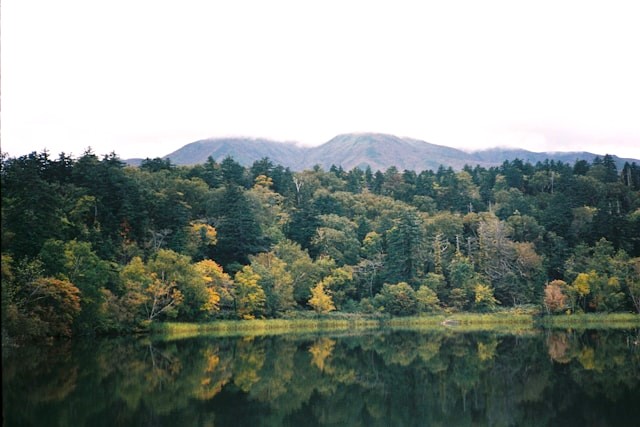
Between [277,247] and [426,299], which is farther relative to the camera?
[277,247]

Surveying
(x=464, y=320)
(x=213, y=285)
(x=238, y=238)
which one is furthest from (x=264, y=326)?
(x=464, y=320)

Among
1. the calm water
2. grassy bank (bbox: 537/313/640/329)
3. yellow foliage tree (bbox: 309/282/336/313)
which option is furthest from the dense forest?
the calm water

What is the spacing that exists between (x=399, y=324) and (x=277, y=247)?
600 inches

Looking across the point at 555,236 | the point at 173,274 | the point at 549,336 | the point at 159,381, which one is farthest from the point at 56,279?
the point at 555,236

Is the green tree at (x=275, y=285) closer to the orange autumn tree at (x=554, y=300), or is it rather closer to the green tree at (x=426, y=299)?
the green tree at (x=426, y=299)

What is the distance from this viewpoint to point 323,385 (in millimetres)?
23047

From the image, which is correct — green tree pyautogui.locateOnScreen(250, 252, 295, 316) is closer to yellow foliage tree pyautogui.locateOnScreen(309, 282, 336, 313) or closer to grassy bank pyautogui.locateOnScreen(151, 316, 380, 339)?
grassy bank pyautogui.locateOnScreen(151, 316, 380, 339)

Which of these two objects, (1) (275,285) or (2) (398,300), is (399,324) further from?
(1) (275,285)

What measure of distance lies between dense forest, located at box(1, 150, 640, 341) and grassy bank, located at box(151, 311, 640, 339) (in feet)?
4.23

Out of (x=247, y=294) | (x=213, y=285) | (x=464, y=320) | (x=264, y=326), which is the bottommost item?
(x=464, y=320)

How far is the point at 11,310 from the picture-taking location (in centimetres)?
3173

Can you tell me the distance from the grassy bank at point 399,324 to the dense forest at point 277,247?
1.29 metres

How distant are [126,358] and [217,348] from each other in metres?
Result: 7.41

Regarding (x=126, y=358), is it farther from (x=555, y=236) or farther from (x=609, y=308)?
(x=555, y=236)
